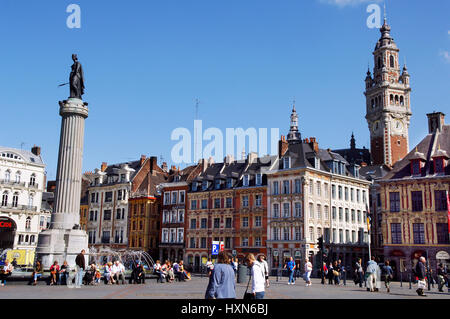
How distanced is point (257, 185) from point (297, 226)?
788 cm

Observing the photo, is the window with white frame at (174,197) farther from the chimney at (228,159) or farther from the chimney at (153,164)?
the chimney at (228,159)

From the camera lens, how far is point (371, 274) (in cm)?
2575

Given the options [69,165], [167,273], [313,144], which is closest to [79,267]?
[69,165]

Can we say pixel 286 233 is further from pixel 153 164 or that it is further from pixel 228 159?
pixel 153 164

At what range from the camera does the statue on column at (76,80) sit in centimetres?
3162

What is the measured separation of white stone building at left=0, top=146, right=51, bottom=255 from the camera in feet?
217

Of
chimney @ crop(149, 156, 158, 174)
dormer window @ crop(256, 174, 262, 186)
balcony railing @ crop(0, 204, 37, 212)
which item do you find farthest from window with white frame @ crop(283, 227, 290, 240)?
balcony railing @ crop(0, 204, 37, 212)

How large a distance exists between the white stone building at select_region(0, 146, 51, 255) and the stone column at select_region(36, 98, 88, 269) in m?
A: 40.9

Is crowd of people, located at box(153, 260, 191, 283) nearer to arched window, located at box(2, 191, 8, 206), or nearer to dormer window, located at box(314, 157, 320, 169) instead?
dormer window, located at box(314, 157, 320, 169)

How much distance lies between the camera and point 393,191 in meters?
48.1

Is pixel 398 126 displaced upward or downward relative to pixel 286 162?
upward

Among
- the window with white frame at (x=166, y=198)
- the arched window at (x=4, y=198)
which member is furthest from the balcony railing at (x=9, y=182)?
the window with white frame at (x=166, y=198)

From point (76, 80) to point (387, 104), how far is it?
7958 cm
